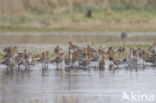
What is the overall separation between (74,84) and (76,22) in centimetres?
3041

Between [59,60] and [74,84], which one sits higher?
[59,60]

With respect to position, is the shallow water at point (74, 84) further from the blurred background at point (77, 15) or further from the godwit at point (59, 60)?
the blurred background at point (77, 15)

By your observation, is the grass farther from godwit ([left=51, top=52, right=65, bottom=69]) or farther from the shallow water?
the shallow water

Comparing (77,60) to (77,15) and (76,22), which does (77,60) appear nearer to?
(76,22)

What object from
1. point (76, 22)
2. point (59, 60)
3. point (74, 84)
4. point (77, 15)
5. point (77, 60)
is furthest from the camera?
point (77, 15)

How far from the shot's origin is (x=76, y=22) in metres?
50.8

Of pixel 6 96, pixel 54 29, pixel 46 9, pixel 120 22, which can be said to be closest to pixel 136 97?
pixel 6 96

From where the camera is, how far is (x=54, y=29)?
49125mm

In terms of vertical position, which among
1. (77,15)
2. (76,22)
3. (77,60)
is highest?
(77,15)

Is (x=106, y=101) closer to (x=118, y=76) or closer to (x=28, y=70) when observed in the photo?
(x=118, y=76)

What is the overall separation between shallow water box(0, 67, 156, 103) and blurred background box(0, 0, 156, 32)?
24.4m

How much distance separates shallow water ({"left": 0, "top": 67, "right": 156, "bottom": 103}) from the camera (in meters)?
17.9

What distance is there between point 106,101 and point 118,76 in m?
5.34

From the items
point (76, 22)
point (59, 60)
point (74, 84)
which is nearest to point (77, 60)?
point (59, 60)
